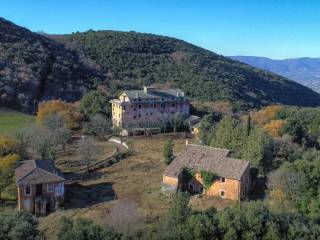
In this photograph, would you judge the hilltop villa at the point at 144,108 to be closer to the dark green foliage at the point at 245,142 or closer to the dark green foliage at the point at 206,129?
the dark green foliage at the point at 206,129

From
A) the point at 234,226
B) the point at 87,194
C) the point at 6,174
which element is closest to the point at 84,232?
the point at 234,226

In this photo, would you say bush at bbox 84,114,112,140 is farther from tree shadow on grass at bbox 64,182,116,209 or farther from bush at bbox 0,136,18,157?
tree shadow on grass at bbox 64,182,116,209

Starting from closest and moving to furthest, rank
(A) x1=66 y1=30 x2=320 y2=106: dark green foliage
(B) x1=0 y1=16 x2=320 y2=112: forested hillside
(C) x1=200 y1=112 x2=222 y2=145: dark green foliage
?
(C) x1=200 y1=112 x2=222 y2=145: dark green foliage
(B) x1=0 y1=16 x2=320 y2=112: forested hillside
(A) x1=66 y1=30 x2=320 y2=106: dark green foliage

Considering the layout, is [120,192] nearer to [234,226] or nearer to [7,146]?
[7,146]

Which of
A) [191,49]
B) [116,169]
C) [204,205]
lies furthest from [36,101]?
[191,49]

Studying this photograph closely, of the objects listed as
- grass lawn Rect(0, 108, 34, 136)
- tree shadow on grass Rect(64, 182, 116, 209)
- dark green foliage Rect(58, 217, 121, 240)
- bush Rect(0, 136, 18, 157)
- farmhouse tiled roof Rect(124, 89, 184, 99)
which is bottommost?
tree shadow on grass Rect(64, 182, 116, 209)

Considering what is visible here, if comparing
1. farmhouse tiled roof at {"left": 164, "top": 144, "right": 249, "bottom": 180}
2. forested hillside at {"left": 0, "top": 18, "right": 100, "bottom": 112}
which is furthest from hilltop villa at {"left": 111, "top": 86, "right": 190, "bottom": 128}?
farmhouse tiled roof at {"left": 164, "top": 144, "right": 249, "bottom": 180}
